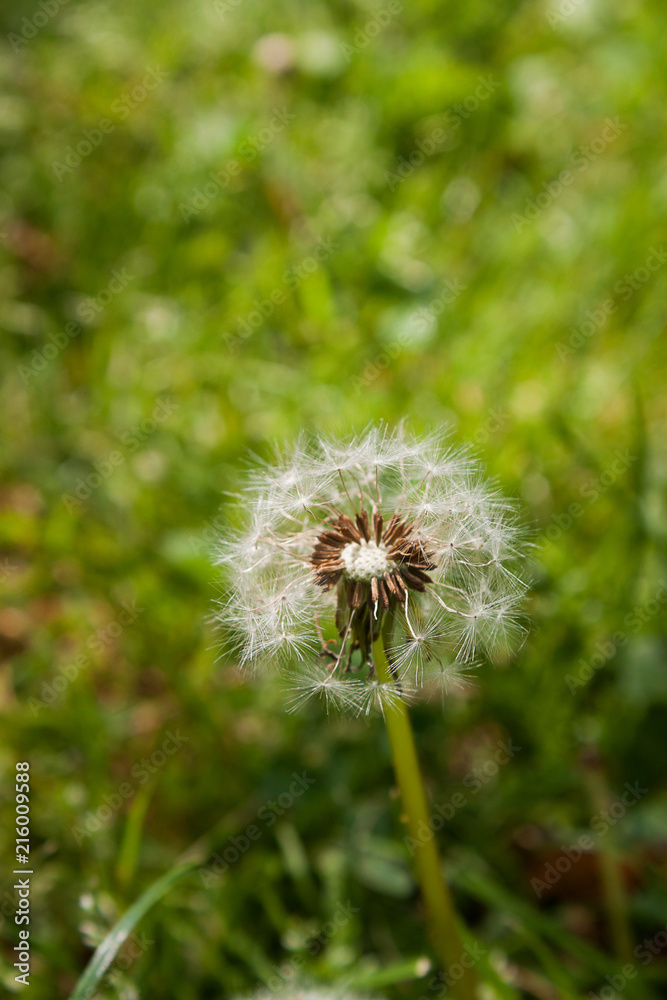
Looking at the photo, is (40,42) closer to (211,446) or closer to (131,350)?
(131,350)

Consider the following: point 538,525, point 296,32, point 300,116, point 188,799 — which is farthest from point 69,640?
point 296,32

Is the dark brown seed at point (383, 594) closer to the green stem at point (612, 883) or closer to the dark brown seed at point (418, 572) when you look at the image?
the dark brown seed at point (418, 572)

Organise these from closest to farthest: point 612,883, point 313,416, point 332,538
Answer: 1. point 332,538
2. point 612,883
3. point 313,416

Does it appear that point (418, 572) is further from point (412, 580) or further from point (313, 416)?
point (313, 416)

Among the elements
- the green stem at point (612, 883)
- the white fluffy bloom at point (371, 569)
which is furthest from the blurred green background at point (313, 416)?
the white fluffy bloom at point (371, 569)

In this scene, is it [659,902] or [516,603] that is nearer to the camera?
[516,603]

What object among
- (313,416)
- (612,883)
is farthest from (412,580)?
(313,416)
